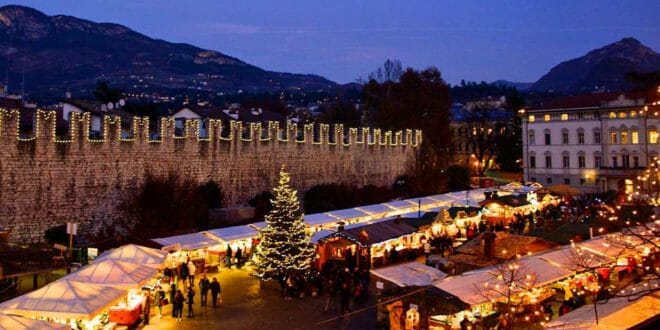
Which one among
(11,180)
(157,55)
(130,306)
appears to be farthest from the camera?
(157,55)

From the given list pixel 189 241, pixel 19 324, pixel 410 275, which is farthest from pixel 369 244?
pixel 19 324

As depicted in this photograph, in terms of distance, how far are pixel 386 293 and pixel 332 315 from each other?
1.64 meters

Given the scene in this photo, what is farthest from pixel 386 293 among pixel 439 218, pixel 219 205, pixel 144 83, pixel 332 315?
pixel 144 83

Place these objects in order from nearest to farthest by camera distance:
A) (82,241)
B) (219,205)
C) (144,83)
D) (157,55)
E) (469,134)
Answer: (82,241), (219,205), (469,134), (144,83), (157,55)

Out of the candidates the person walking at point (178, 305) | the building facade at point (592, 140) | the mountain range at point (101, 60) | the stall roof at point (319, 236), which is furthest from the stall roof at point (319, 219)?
the mountain range at point (101, 60)

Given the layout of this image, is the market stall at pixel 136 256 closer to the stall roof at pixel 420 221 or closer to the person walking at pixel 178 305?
the person walking at pixel 178 305

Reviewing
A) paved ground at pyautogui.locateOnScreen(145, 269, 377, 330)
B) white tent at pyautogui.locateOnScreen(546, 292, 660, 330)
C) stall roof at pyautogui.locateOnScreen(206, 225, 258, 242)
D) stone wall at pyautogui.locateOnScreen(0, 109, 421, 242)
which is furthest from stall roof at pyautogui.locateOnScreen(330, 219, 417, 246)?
stone wall at pyautogui.locateOnScreen(0, 109, 421, 242)

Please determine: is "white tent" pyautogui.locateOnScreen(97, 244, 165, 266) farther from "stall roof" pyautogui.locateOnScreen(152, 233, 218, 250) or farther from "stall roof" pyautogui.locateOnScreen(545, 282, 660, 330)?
"stall roof" pyautogui.locateOnScreen(545, 282, 660, 330)

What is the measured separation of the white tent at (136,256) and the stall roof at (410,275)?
495cm

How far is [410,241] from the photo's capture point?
18891 millimetres

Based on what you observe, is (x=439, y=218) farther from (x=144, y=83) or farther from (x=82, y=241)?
(x=144, y=83)

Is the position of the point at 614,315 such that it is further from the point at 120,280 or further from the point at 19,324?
the point at 120,280

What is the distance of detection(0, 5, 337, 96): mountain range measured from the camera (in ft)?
349

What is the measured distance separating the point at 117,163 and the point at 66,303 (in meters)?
12.1
